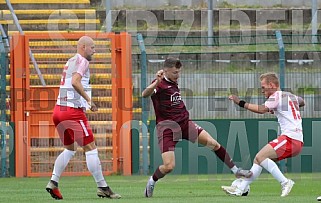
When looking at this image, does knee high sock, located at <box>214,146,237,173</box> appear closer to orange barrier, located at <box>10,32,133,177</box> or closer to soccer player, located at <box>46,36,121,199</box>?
soccer player, located at <box>46,36,121,199</box>

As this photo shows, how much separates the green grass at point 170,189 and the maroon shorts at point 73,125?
2.59 ft

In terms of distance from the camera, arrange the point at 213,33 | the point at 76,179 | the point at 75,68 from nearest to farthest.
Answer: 1. the point at 75,68
2. the point at 76,179
3. the point at 213,33

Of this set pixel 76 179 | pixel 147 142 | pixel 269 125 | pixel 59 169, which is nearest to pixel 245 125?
pixel 269 125

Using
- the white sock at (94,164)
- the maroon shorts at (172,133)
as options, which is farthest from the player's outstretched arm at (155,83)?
the white sock at (94,164)

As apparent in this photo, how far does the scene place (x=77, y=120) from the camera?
13031mm

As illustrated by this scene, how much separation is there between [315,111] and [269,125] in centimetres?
105

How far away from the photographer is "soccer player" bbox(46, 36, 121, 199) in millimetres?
12945

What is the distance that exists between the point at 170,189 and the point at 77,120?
268 centimetres

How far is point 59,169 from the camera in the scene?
43.2 feet

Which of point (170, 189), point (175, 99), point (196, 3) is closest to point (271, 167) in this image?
point (175, 99)

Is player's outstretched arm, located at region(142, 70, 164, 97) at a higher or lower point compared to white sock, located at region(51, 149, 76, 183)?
higher

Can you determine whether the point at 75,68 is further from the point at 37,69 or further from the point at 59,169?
the point at 37,69

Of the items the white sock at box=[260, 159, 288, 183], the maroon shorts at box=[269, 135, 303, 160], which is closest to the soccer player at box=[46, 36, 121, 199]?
the white sock at box=[260, 159, 288, 183]

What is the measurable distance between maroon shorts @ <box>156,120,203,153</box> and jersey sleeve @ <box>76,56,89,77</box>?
147 centimetres
